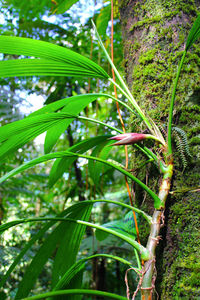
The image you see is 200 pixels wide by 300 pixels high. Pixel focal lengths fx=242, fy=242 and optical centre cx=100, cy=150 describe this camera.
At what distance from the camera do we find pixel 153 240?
20.2 inches

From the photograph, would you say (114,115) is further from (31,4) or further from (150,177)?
(150,177)

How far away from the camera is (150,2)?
0.76 meters

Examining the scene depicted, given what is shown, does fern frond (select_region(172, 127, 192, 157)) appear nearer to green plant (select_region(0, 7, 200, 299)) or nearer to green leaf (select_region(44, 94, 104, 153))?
green plant (select_region(0, 7, 200, 299))

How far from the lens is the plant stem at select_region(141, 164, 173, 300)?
484 mm

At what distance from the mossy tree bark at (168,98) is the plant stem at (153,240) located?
32 millimetres

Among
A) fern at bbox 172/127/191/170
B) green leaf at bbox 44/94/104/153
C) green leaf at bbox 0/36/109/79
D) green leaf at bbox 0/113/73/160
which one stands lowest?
fern at bbox 172/127/191/170

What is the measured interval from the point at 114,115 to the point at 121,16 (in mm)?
1303

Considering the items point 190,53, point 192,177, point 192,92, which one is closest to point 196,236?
point 192,177

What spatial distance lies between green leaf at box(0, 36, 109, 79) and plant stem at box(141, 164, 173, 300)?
0.32 metres

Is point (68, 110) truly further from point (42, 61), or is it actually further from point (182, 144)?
point (182, 144)

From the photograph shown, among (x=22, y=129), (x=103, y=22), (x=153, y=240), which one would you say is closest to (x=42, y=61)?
(x=22, y=129)

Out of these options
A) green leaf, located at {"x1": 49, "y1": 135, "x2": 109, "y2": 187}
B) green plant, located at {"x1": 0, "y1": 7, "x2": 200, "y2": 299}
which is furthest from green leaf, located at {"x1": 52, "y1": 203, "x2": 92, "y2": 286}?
green leaf, located at {"x1": 49, "y1": 135, "x2": 109, "y2": 187}

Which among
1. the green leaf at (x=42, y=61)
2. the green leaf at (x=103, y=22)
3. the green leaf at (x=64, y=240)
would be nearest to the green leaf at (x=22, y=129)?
the green leaf at (x=42, y=61)

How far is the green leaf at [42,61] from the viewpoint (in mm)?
517
